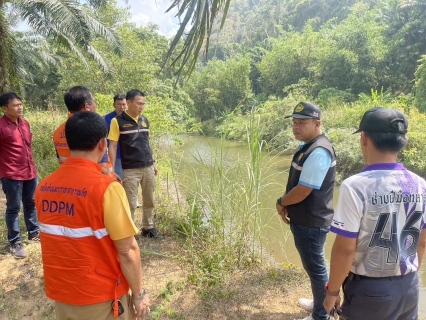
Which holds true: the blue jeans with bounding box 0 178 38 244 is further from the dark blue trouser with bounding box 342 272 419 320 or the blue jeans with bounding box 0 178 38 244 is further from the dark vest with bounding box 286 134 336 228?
the dark blue trouser with bounding box 342 272 419 320

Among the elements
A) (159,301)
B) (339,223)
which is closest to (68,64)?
(159,301)

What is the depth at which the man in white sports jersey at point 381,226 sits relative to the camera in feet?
4.34

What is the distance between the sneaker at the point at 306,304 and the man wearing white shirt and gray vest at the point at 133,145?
1978 mm

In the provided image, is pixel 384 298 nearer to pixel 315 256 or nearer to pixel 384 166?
pixel 384 166

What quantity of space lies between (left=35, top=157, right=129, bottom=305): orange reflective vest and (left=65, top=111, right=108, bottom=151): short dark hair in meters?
0.07

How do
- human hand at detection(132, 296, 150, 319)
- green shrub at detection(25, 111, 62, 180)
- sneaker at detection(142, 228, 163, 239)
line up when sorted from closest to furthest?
human hand at detection(132, 296, 150, 319) < sneaker at detection(142, 228, 163, 239) < green shrub at detection(25, 111, 62, 180)

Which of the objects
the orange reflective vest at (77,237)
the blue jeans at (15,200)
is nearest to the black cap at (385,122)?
the orange reflective vest at (77,237)

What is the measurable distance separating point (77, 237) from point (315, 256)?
1.59m

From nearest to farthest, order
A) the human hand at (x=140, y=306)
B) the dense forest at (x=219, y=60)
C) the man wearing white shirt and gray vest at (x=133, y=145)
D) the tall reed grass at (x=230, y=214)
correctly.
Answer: the human hand at (x=140, y=306)
the tall reed grass at (x=230, y=214)
the man wearing white shirt and gray vest at (x=133, y=145)
the dense forest at (x=219, y=60)

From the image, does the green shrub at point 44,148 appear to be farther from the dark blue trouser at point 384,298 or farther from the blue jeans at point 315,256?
the dark blue trouser at point 384,298

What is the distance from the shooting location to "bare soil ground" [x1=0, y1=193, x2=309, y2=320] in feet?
8.08

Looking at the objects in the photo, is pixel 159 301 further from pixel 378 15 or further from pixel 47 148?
pixel 378 15

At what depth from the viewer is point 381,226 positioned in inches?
52.7

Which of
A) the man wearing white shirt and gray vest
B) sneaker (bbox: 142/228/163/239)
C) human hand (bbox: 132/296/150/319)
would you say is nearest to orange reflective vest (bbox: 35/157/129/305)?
human hand (bbox: 132/296/150/319)
